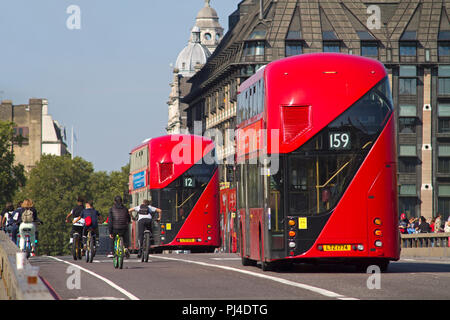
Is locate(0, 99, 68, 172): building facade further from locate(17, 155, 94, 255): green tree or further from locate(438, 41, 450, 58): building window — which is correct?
locate(438, 41, 450, 58): building window

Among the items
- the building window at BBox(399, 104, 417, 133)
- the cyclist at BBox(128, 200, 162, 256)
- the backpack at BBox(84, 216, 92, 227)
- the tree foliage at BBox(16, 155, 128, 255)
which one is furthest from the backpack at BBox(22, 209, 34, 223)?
the tree foliage at BBox(16, 155, 128, 255)

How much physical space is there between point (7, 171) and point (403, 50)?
31693 mm

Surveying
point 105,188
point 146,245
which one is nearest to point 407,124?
point 146,245

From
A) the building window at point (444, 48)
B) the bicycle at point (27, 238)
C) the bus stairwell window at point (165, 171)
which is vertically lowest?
the bicycle at point (27, 238)

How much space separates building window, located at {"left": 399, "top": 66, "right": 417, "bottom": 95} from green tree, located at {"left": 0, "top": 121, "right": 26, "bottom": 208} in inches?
1153

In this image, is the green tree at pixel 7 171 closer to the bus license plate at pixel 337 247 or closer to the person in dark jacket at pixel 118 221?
the person in dark jacket at pixel 118 221

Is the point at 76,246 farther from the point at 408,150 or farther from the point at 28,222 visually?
the point at 408,150

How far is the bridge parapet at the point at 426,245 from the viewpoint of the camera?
130 ft

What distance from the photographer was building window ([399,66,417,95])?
90.9m

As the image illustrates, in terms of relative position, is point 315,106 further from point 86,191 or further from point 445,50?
point 86,191

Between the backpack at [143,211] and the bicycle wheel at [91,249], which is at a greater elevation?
the backpack at [143,211]

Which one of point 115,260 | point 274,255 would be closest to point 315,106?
point 274,255

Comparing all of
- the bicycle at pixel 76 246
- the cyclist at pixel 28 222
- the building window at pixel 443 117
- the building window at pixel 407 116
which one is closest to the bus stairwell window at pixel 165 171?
the bicycle at pixel 76 246

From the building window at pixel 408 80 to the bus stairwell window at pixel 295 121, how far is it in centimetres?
6922
